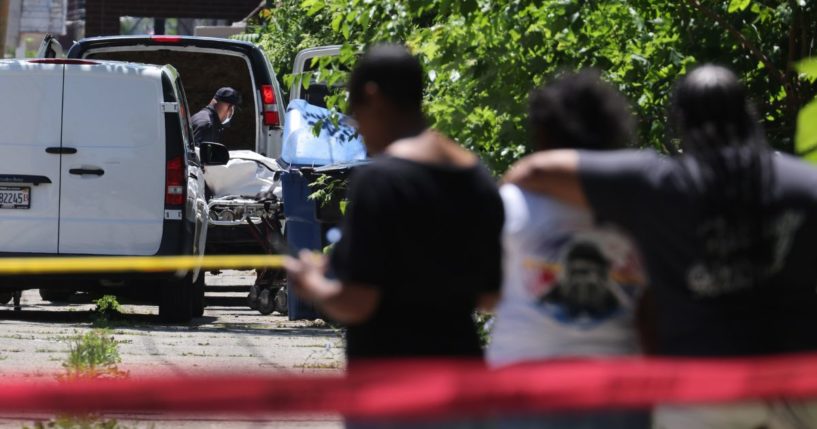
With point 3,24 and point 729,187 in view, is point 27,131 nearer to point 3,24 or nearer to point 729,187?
point 3,24

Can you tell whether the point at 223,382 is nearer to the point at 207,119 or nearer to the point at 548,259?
the point at 548,259

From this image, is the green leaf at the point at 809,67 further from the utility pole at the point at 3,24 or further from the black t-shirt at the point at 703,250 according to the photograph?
the utility pole at the point at 3,24

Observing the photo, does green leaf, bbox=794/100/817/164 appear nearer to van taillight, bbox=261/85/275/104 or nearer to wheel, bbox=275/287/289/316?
wheel, bbox=275/287/289/316

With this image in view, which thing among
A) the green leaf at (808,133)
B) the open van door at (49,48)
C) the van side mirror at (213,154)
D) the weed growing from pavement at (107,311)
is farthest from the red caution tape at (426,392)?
the open van door at (49,48)

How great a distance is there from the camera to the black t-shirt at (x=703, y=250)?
3705 millimetres

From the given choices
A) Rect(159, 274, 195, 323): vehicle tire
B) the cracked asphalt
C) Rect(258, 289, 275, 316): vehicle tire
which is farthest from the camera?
Rect(258, 289, 275, 316): vehicle tire

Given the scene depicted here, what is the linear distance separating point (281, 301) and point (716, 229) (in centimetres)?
965

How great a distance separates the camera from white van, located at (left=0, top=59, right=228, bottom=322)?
11367 millimetres

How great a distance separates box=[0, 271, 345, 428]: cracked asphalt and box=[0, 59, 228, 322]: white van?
632 millimetres

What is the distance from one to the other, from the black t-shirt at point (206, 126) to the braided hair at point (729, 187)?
10.9 m

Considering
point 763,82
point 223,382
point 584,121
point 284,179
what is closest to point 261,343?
point 284,179

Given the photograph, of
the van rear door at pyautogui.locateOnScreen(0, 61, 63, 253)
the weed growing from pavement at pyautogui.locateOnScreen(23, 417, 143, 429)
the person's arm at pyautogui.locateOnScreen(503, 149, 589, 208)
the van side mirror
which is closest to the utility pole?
the van side mirror

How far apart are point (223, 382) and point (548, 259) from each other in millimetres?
1005

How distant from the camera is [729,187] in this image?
12.2 ft
